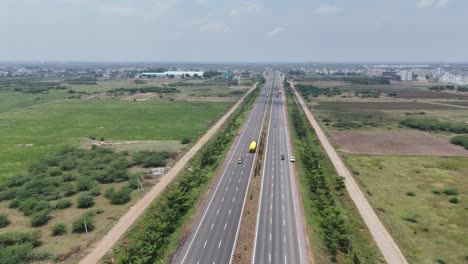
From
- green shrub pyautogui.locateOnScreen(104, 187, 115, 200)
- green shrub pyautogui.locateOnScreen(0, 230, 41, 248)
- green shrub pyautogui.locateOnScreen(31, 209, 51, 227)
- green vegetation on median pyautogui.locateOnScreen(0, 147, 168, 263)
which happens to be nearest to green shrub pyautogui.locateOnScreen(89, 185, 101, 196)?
green vegetation on median pyautogui.locateOnScreen(0, 147, 168, 263)

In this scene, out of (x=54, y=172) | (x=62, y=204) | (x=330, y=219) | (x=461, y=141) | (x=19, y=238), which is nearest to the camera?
(x=19, y=238)

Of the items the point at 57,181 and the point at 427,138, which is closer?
the point at 57,181

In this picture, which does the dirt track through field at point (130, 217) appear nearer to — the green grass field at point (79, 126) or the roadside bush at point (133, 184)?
the roadside bush at point (133, 184)

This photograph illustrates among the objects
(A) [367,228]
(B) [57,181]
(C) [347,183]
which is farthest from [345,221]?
(B) [57,181]

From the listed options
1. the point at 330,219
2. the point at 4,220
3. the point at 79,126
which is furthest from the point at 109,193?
the point at 79,126

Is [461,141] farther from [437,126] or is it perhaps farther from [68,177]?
[68,177]

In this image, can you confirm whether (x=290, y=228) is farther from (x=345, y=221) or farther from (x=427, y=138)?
(x=427, y=138)
